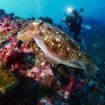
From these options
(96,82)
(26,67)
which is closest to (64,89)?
(26,67)

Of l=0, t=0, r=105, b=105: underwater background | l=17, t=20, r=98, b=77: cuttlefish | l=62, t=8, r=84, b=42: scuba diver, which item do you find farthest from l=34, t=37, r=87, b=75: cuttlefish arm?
l=62, t=8, r=84, b=42: scuba diver

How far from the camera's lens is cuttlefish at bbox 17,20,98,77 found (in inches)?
191

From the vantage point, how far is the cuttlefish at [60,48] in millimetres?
4859

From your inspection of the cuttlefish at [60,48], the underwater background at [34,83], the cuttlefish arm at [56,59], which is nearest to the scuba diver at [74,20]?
the underwater background at [34,83]

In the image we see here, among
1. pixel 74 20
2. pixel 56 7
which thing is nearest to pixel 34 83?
pixel 74 20

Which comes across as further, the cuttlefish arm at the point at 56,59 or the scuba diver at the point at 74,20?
the scuba diver at the point at 74,20

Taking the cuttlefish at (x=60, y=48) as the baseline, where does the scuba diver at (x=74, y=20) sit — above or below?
above

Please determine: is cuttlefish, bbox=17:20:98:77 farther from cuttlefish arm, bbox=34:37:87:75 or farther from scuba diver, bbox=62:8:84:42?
scuba diver, bbox=62:8:84:42

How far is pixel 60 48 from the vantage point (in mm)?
5035

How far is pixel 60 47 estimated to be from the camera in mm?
5051

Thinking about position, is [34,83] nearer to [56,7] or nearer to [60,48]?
[60,48]

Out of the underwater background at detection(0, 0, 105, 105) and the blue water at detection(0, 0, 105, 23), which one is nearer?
the underwater background at detection(0, 0, 105, 105)

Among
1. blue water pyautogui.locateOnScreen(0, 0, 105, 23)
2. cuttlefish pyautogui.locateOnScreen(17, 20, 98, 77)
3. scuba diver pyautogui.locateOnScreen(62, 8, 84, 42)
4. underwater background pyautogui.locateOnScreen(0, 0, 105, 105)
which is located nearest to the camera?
underwater background pyautogui.locateOnScreen(0, 0, 105, 105)

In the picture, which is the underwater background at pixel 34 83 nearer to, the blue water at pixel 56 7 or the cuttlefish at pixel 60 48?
Answer: the cuttlefish at pixel 60 48
